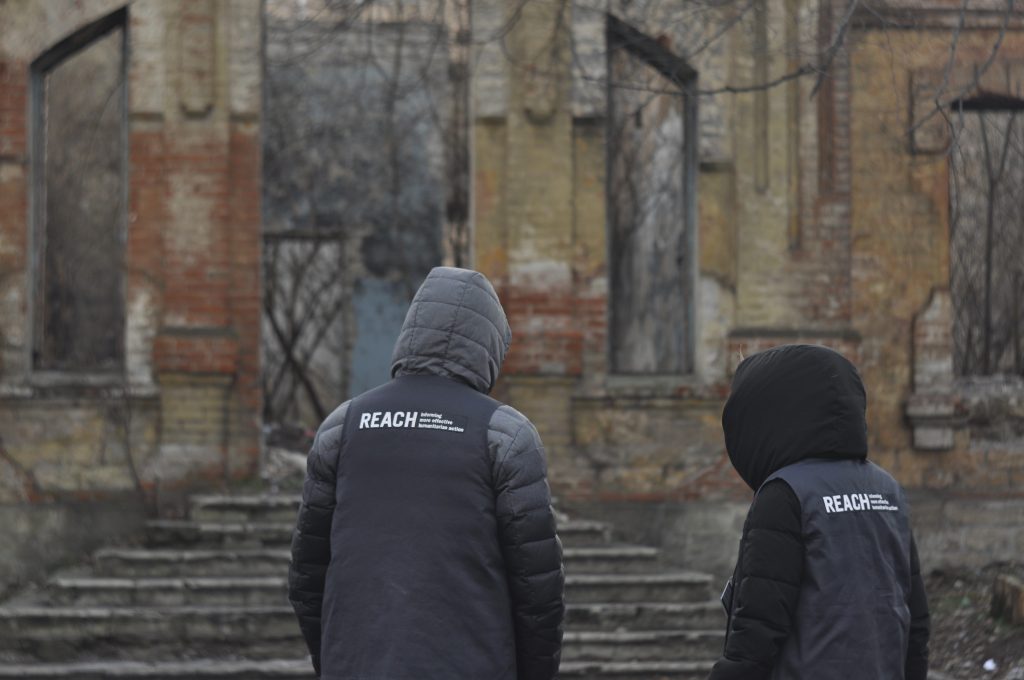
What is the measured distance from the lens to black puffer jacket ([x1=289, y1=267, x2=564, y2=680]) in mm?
3441

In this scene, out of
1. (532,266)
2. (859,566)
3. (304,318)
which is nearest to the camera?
(859,566)

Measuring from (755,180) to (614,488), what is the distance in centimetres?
260

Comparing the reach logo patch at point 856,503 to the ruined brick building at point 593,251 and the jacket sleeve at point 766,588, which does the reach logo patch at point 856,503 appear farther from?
the ruined brick building at point 593,251

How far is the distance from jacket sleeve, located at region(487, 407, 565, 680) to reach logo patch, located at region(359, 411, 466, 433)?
9 centimetres

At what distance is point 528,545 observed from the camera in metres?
3.50

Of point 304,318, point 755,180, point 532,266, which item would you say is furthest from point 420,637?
point 304,318

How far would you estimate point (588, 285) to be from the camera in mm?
10555

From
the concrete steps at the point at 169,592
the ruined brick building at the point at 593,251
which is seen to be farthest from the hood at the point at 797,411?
the ruined brick building at the point at 593,251

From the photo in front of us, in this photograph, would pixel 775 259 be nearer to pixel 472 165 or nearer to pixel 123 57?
pixel 472 165

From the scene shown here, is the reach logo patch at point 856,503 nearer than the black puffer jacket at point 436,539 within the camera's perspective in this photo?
Yes

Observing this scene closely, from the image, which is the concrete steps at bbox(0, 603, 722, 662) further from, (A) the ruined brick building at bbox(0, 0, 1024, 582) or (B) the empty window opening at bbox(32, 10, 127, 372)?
(B) the empty window opening at bbox(32, 10, 127, 372)

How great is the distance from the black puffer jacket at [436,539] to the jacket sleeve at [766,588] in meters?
0.49

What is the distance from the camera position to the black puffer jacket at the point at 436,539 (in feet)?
11.3

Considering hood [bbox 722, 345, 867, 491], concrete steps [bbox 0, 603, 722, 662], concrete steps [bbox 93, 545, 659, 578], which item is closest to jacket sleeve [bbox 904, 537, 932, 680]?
hood [bbox 722, 345, 867, 491]
